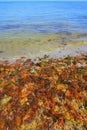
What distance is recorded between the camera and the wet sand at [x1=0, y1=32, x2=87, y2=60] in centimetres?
1473

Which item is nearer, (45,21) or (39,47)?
(39,47)

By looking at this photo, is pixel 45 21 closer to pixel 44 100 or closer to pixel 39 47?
pixel 39 47

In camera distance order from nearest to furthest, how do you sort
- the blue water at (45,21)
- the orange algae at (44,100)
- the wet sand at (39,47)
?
the orange algae at (44,100)
the wet sand at (39,47)
the blue water at (45,21)

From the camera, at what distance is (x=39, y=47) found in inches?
668

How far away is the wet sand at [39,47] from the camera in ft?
48.3

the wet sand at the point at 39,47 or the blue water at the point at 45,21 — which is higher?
the blue water at the point at 45,21

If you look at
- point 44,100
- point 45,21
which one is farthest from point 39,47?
point 45,21

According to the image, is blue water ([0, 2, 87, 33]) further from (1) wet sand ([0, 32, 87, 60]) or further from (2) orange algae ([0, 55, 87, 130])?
(2) orange algae ([0, 55, 87, 130])

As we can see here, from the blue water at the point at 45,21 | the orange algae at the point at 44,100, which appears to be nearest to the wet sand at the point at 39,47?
the blue water at the point at 45,21

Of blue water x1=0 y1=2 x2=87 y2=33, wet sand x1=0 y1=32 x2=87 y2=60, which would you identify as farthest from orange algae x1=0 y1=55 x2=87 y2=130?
blue water x1=0 y1=2 x2=87 y2=33

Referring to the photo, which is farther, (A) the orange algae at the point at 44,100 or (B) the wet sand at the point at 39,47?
(B) the wet sand at the point at 39,47

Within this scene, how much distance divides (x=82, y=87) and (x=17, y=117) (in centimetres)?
248

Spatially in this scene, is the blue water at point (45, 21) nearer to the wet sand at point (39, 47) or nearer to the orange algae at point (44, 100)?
the wet sand at point (39, 47)

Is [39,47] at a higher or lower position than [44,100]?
lower
